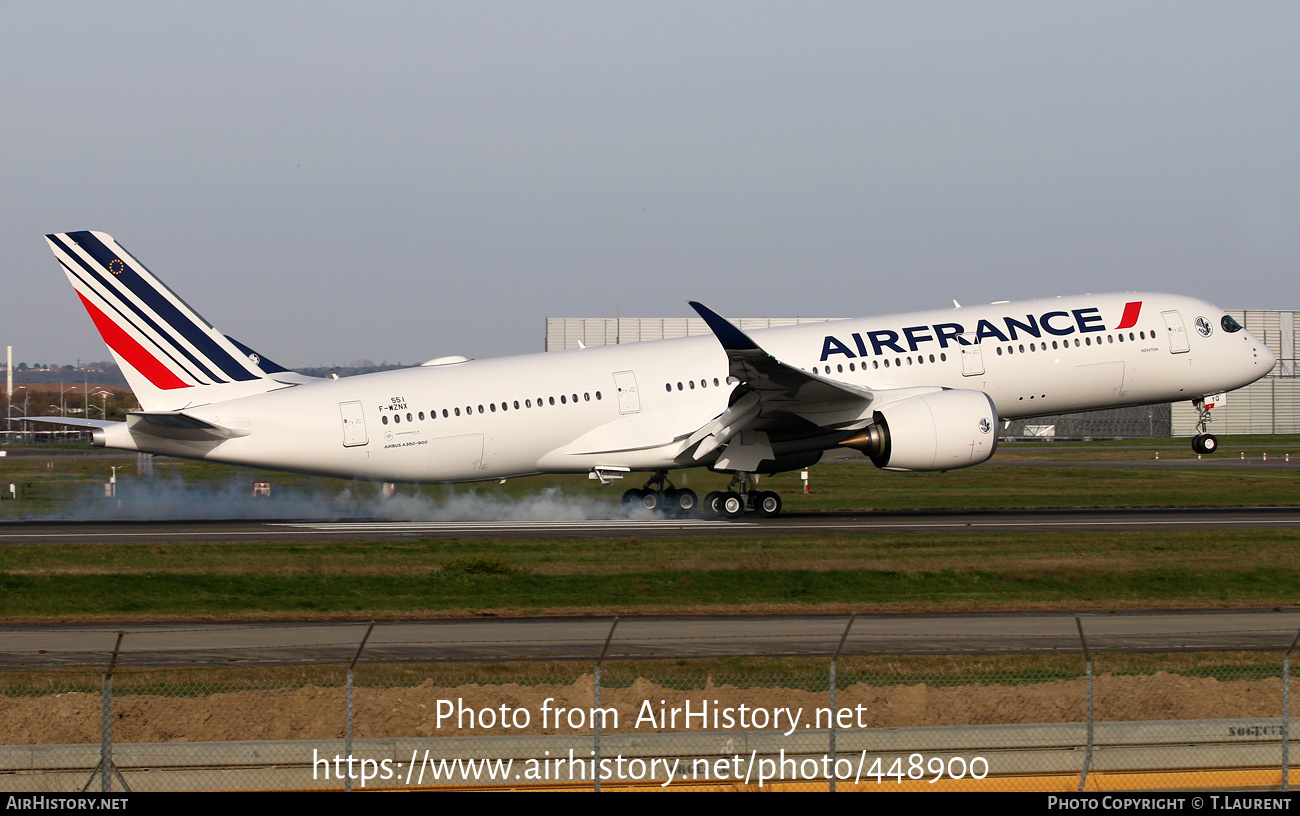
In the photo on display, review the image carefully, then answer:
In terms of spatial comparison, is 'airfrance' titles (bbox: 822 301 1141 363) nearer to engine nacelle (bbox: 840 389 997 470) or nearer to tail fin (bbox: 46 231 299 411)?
engine nacelle (bbox: 840 389 997 470)

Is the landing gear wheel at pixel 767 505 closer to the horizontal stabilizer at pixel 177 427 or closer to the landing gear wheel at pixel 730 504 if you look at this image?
the landing gear wheel at pixel 730 504

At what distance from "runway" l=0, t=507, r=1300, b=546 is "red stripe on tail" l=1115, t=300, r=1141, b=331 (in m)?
6.14

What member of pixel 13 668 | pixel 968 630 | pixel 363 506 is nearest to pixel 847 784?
pixel 968 630

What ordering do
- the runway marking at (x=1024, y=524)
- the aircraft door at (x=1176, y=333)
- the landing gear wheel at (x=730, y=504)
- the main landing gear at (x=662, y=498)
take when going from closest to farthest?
1. the runway marking at (x=1024, y=524)
2. the landing gear wheel at (x=730, y=504)
3. the main landing gear at (x=662, y=498)
4. the aircraft door at (x=1176, y=333)

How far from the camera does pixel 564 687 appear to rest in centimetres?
1897

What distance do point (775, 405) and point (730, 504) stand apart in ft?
12.2

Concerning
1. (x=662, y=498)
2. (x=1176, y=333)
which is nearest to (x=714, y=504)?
(x=662, y=498)

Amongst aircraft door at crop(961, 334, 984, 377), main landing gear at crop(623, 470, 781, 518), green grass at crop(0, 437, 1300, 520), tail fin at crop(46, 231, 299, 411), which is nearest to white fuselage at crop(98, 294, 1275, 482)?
aircraft door at crop(961, 334, 984, 377)

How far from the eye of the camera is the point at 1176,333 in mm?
40531

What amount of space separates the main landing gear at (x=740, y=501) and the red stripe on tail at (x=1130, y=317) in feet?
41.4

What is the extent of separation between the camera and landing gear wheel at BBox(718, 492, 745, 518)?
38.8 metres

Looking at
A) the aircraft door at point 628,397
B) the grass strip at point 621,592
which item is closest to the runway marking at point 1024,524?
the aircraft door at point 628,397

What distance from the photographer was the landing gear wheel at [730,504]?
38.8m

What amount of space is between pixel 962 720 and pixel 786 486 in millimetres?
38079
